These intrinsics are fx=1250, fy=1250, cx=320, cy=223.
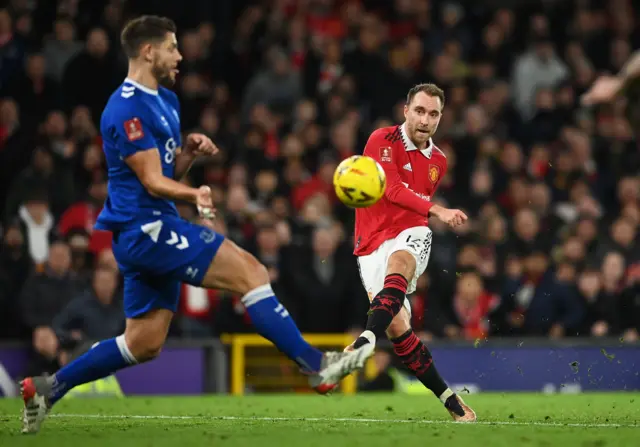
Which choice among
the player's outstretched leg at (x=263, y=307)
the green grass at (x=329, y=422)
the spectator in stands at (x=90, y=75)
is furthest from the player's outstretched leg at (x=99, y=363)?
the spectator in stands at (x=90, y=75)

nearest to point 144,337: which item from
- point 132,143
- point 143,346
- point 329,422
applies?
point 143,346

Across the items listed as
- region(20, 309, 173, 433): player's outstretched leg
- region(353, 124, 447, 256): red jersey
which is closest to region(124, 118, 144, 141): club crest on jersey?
region(20, 309, 173, 433): player's outstretched leg

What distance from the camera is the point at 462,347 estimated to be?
46.9 feet

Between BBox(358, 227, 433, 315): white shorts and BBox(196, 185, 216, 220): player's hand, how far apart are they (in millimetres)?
2524

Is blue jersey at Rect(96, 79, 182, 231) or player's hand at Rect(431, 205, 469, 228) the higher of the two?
blue jersey at Rect(96, 79, 182, 231)

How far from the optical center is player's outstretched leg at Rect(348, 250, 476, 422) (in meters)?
9.01

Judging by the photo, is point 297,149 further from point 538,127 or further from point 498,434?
point 498,434

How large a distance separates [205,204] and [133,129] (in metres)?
0.80

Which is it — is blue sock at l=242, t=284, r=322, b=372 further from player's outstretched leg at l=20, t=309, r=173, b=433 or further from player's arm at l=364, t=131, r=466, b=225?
player's arm at l=364, t=131, r=466, b=225

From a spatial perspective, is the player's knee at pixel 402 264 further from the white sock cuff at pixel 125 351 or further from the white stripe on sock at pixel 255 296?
the white sock cuff at pixel 125 351

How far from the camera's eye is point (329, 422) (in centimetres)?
889

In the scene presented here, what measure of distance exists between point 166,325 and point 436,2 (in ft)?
43.8

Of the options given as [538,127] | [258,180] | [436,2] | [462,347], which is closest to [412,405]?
[462,347]

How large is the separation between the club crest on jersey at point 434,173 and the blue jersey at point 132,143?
8.28ft
